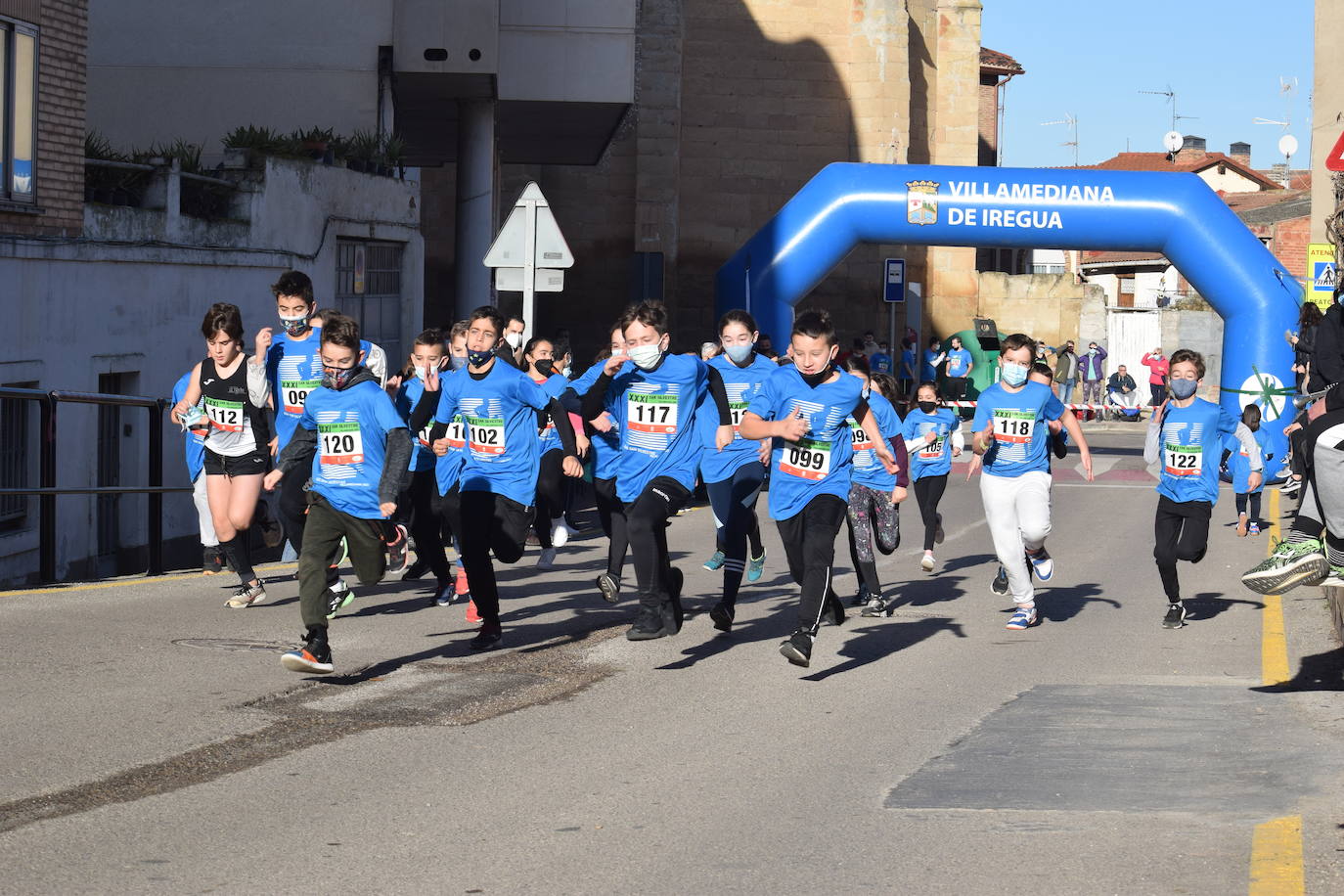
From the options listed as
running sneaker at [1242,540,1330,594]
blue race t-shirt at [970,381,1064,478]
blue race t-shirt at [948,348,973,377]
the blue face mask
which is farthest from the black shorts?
blue race t-shirt at [948,348,973,377]

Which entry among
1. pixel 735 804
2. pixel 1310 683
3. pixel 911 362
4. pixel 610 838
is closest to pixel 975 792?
pixel 735 804

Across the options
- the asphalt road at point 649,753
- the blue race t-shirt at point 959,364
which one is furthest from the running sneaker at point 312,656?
the blue race t-shirt at point 959,364

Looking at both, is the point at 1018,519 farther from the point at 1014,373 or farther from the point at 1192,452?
the point at 1192,452

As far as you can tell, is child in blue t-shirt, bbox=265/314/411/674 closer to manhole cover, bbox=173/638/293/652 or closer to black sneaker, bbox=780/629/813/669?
manhole cover, bbox=173/638/293/652

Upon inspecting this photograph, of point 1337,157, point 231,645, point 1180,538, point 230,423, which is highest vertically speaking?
point 1337,157

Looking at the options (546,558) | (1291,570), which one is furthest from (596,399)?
(1291,570)

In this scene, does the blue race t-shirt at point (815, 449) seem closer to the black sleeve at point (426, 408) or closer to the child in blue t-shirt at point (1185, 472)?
the black sleeve at point (426, 408)

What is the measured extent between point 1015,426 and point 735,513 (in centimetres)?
195

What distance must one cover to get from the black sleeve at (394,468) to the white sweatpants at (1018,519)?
13.5 feet

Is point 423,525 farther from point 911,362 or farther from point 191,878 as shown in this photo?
point 911,362

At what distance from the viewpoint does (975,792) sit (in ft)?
22.4

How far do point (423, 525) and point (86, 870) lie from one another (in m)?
6.45

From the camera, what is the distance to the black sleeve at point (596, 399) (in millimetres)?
10195

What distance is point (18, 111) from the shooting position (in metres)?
16.0
